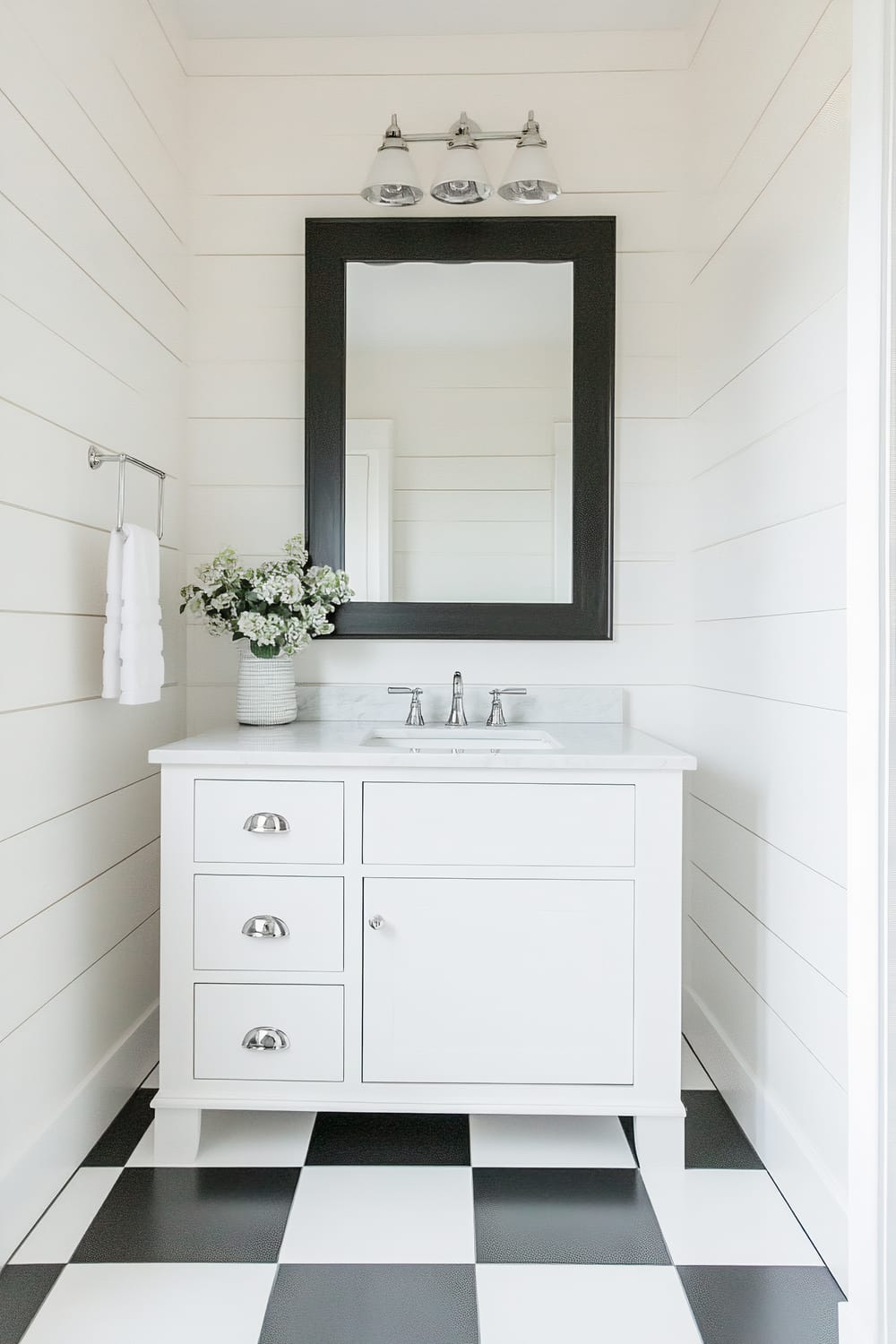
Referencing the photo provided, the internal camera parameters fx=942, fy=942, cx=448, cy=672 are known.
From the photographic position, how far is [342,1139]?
5.94ft

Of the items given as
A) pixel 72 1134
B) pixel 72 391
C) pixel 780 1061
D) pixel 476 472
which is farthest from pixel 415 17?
pixel 72 1134

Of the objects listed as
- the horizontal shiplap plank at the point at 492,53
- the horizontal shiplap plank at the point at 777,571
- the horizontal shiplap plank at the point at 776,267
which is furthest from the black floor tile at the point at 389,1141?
the horizontal shiplap plank at the point at 492,53

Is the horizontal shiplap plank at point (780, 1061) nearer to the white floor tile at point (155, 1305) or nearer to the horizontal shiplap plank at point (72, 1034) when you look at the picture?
the white floor tile at point (155, 1305)

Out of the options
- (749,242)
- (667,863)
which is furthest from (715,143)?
(667,863)

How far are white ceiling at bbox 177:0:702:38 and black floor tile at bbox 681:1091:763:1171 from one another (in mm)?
2448

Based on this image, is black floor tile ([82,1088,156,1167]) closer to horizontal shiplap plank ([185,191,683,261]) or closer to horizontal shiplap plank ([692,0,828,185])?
horizontal shiplap plank ([185,191,683,261])

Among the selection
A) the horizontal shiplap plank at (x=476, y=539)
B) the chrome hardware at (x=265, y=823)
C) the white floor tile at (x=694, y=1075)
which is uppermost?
the horizontal shiplap plank at (x=476, y=539)

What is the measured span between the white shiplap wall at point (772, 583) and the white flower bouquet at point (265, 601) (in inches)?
35.4

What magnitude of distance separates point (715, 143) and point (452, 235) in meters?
0.62

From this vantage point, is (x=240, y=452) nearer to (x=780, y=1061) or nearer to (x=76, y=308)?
(x=76, y=308)

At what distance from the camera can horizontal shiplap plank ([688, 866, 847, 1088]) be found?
4.77 feet

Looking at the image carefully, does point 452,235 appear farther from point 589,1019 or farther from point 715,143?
point 589,1019

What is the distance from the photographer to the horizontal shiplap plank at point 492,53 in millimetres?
2295

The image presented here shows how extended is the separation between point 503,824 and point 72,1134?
37.6 inches
